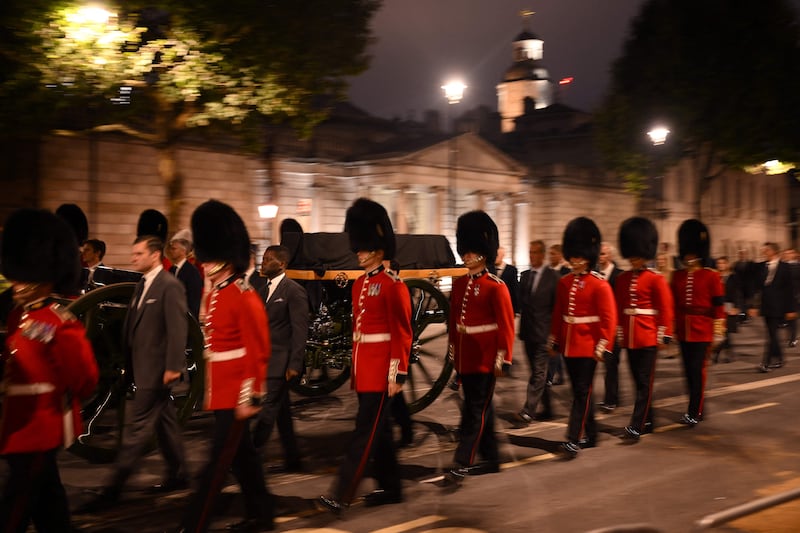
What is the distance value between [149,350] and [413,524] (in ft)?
6.93

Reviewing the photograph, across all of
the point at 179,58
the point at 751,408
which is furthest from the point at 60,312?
the point at 179,58

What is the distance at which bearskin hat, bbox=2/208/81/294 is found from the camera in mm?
4648

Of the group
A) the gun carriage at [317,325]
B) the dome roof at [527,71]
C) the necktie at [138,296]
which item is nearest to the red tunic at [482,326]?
the gun carriage at [317,325]

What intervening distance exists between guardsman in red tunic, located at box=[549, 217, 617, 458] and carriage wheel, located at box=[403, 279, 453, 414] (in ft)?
5.12

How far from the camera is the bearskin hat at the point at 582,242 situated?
26.5 ft

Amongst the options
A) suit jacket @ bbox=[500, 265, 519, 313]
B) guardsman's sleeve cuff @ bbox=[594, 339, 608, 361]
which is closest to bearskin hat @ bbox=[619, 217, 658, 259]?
guardsman's sleeve cuff @ bbox=[594, 339, 608, 361]

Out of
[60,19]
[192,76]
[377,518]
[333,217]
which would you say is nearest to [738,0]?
[333,217]

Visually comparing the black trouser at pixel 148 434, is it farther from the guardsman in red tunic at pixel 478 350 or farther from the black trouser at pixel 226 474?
the guardsman in red tunic at pixel 478 350

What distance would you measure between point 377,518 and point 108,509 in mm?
1779

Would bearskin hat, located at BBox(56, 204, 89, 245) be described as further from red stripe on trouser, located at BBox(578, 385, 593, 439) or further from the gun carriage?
red stripe on trouser, located at BBox(578, 385, 593, 439)

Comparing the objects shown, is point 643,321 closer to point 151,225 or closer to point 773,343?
point 151,225

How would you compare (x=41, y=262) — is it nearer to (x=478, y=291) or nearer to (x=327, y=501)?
(x=327, y=501)

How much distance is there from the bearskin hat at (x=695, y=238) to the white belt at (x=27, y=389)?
6878 millimetres

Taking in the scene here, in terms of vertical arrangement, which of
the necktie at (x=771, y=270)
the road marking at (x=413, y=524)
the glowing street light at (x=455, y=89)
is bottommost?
the road marking at (x=413, y=524)
